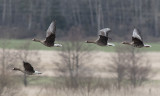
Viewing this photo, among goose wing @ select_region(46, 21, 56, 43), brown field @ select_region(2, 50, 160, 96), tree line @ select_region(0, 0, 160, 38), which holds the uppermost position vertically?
goose wing @ select_region(46, 21, 56, 43)

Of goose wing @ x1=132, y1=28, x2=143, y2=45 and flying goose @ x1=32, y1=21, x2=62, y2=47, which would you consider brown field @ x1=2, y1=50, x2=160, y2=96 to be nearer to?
flying goose @ x1=32, y1=21, x2=62, y2=47

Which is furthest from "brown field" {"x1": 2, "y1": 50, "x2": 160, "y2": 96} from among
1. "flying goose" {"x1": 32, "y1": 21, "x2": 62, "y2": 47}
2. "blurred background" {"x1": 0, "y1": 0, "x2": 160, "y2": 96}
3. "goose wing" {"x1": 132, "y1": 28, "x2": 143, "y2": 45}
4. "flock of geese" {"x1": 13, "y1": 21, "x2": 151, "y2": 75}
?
"goose wing" {"x1": 132, "y1": 28, "x2": 143, "y2": 45}

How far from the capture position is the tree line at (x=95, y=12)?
57.6m

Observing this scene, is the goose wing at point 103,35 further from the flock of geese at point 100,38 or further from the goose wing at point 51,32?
the goose wing at point 51,32

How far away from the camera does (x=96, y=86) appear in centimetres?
3566

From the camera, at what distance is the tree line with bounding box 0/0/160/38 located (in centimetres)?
5756

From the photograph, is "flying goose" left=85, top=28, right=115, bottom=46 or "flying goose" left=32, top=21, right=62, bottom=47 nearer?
"flying goose" left=32, top=21, right=62, bottom=47

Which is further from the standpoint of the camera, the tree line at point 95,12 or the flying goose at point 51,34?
the tree line at point 95,12

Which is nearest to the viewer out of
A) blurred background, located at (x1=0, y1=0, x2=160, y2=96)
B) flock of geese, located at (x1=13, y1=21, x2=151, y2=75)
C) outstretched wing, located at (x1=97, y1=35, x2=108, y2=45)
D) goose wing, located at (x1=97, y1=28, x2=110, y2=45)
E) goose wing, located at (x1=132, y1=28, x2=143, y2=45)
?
flock of geese, located at (x1=13, y1=21, x2=151, y2=75)

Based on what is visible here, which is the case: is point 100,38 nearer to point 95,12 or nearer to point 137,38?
point 137,38

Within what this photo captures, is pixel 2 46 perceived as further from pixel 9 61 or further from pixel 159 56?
pixel 159 56

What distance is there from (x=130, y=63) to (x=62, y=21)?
11.6 meters

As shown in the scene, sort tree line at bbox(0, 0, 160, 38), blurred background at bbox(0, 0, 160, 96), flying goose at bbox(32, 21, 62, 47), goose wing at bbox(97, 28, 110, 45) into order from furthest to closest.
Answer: tree line at bbox(0, 0, 160, 38) < blurred background at bbox(0, 0, 160, 96) < goose wing at bbox(97, 28, 110, 45) < flying goose at bbox(32, 21, 62, 47)

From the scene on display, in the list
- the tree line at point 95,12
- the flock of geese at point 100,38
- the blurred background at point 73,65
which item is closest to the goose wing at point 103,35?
the flock of geese at point 100,38
